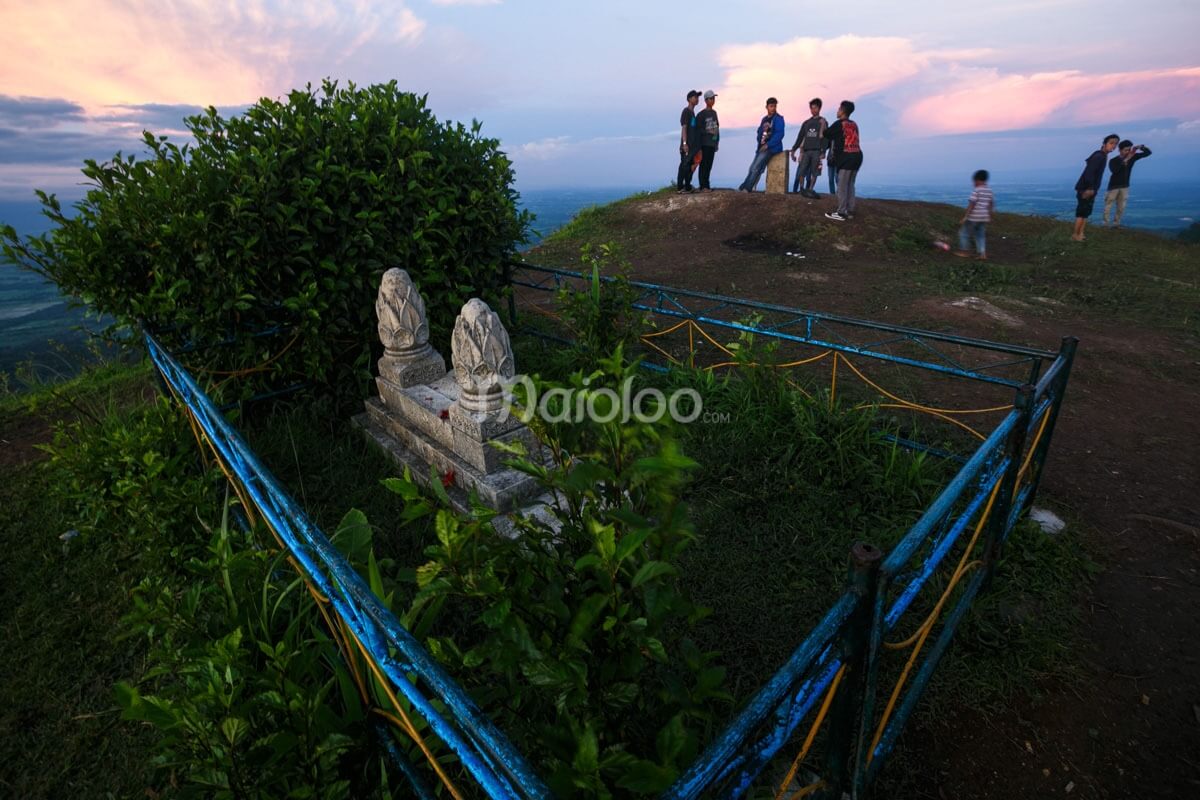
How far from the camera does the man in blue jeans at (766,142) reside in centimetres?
1283

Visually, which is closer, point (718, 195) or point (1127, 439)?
point (1127, 439)

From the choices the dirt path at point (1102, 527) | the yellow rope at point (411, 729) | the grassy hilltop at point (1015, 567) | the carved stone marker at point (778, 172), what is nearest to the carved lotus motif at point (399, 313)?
the grassy hilltop at point (1015, 567)

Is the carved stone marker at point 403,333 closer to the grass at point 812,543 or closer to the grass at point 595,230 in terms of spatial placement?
the grass at point 812,543

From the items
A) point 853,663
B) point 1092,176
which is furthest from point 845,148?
point 853,663

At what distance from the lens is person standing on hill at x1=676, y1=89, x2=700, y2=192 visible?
41.3 feet

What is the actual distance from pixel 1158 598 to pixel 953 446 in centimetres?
147

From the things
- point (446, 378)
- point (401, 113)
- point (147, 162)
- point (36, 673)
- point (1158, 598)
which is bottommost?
point (36, 673)

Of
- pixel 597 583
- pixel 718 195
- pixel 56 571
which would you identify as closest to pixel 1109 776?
pixel 597 583

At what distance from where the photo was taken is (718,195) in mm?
13469

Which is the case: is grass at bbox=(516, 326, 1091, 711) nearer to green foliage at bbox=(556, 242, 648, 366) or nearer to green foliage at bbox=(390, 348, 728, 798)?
green foliage at bbox=(556, 242, 648, 366)

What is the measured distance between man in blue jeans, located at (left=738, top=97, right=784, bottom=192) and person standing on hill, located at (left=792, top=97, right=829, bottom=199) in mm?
596

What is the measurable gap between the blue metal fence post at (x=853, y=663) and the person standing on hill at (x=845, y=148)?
11.5 metres

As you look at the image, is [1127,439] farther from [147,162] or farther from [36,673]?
[147,162]

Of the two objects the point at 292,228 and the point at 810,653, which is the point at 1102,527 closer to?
the point at 810,653
